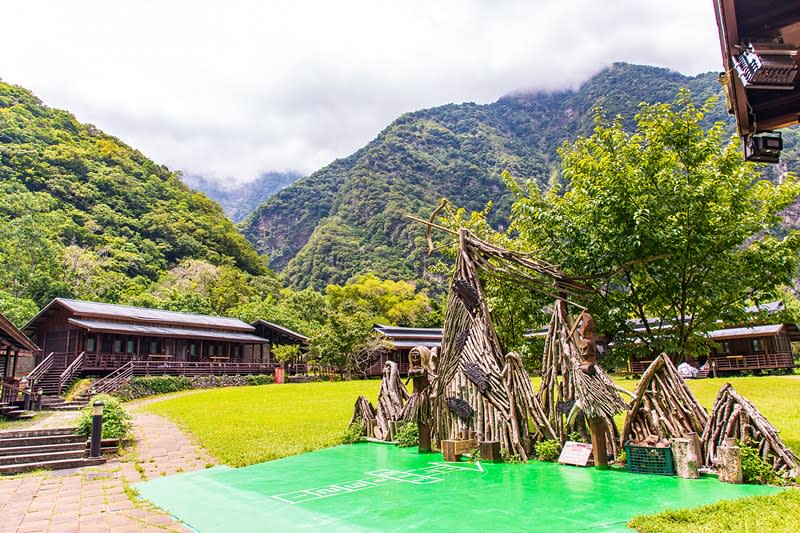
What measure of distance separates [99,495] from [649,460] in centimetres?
905

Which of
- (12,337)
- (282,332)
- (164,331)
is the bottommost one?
(12,337)

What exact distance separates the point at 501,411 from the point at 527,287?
2943 mm

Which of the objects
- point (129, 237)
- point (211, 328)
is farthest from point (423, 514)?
point (129, 237)

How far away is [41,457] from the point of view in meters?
11.4

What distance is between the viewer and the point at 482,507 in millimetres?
6594

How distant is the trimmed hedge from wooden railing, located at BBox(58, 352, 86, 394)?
8.94ft

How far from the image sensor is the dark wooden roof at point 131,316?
1283 inches

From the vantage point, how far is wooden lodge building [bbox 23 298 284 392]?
31281 millimetres

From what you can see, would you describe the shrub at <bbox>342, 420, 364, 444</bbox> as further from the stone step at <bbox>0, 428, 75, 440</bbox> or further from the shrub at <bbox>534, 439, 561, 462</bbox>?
the stone step at <bbox>0, 428, 75, 440</bbox>

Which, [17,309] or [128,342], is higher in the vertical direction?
[17,309]

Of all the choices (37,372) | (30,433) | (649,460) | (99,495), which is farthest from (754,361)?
(37,372)

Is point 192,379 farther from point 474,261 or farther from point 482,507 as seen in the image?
point 482,507

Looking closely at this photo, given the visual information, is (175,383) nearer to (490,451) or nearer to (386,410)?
(386,410)

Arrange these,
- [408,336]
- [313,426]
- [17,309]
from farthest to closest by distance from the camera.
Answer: [408,336] < [17,309] < [313,426]
